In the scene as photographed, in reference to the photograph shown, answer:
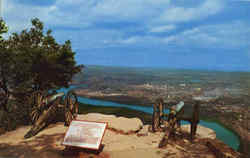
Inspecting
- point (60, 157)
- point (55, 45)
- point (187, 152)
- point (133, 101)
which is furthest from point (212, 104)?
point (60, 157)

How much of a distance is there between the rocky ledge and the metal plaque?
1.32 ft

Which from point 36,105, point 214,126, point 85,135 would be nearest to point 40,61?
point 36,105

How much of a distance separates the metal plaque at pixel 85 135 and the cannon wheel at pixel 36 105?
3.81 meters

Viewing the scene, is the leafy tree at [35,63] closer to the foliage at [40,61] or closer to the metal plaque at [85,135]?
the foliage at [40,61]

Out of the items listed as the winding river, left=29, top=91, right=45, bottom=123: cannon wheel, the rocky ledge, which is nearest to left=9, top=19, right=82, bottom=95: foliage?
the winding river

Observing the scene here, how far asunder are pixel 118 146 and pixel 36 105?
16.8ft

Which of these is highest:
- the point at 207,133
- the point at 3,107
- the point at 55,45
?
the point at 55,45

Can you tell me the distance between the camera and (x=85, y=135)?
22.4 ft

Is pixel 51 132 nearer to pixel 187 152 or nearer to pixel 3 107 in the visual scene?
pixel 3 107

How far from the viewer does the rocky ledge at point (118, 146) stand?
691 centimetres

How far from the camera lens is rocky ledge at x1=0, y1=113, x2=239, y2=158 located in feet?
22.7

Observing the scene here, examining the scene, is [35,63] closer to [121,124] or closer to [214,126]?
[121,124]

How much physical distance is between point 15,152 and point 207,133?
31.5ft

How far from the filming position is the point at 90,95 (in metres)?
24.3
